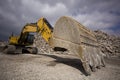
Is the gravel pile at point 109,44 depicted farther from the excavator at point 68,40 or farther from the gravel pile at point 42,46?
the excavator at point 68,40

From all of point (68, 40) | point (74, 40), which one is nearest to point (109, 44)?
point (68, 40)

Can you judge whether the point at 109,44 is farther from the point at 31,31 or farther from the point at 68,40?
the point at 68,40

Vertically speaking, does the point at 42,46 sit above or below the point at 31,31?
below

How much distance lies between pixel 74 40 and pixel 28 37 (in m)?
6.43

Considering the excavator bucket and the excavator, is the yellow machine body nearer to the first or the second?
the excavator

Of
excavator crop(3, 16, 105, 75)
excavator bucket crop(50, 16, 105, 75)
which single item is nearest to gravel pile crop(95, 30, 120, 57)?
excavator crop(3, 16, 105, 75)

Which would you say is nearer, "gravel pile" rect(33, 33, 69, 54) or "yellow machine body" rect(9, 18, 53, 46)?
"yellow machine body" rect(9, 18, 53, 46)

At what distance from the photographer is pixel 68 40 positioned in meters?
6.82

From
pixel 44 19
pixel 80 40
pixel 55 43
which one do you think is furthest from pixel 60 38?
pixel 44 19

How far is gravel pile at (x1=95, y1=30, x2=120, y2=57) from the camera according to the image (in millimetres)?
18391

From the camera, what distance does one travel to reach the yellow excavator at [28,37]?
28.3 feet

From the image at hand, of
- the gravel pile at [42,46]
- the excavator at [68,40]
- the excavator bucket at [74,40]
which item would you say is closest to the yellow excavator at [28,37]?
the excavator at [68,40]

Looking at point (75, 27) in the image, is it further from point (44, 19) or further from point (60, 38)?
point (44, 19)

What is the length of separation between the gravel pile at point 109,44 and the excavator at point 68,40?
435 inches
